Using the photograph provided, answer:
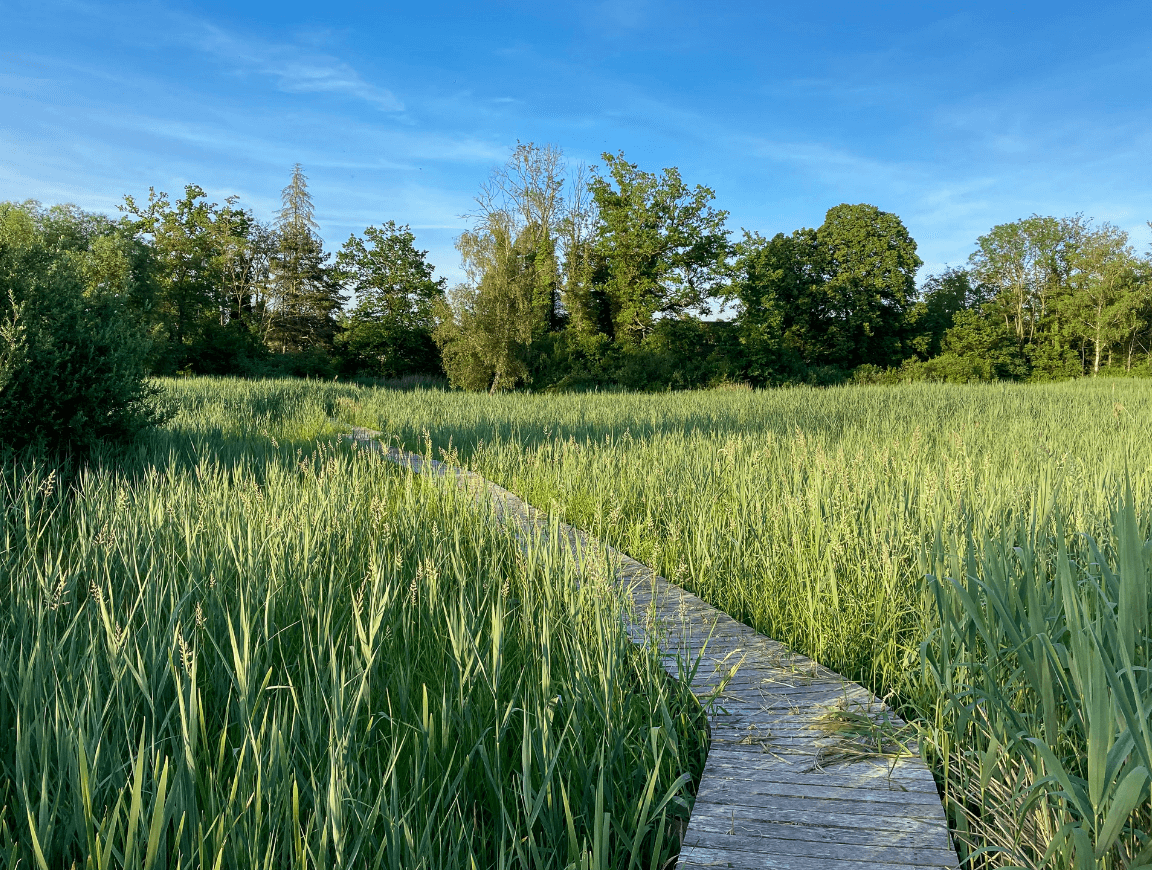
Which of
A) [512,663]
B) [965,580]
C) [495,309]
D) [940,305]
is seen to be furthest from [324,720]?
[940,305]

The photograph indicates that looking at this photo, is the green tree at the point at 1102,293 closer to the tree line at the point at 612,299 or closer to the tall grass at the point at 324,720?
the tree line at the point at 612,299

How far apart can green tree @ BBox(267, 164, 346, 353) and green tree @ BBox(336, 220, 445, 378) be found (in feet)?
4.54

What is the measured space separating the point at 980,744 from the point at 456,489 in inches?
137

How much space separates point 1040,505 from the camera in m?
3.58

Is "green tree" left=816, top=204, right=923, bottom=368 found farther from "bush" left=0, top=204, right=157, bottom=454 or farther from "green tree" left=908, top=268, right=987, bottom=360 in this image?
"bush" left=0, top=204, right=157, bottom=454

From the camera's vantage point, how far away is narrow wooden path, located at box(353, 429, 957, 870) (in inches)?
66.1

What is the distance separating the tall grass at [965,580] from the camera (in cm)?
160

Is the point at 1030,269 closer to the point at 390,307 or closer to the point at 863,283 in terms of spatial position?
the point at 863,283

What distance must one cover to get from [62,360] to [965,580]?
7107mm

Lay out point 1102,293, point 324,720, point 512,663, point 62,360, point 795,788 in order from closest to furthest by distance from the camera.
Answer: point 795,788, point 324,720, point 512,663, point 62,360, point 1102,293

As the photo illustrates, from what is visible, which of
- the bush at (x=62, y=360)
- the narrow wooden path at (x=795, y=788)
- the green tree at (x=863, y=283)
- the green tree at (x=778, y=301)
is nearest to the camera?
the narrow wooden path at (x=795, y=788)

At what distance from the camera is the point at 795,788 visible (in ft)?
6.28

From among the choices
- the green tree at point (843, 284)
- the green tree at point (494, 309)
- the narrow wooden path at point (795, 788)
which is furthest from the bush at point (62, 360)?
the green tree at point (843, 284)

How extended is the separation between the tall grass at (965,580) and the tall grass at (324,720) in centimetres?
79
